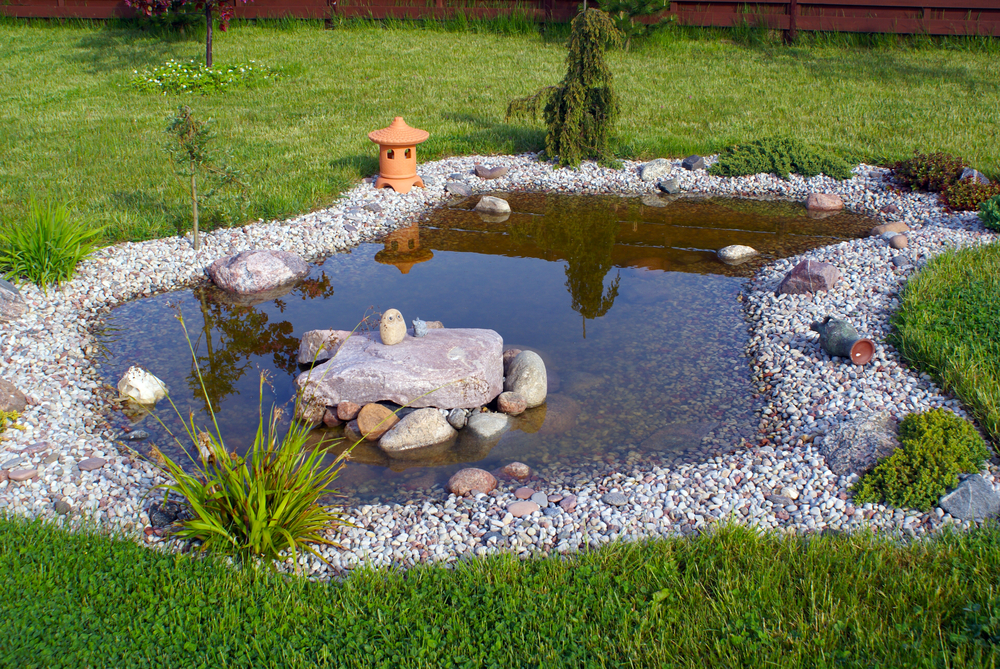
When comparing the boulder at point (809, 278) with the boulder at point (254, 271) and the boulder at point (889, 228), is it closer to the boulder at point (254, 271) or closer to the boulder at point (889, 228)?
the boulder at point (889, 228)

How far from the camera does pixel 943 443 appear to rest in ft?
13.2

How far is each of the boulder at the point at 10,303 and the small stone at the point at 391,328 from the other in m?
3.15

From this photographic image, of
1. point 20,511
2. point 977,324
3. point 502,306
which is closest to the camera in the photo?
point 20,511

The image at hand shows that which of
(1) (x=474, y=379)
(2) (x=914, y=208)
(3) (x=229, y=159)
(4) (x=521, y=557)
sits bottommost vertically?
(4) (x=521, y=557)

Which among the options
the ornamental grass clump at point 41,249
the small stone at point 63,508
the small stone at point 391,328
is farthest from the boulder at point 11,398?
the small stone at point 391,328

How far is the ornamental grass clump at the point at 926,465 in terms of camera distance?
382 cm

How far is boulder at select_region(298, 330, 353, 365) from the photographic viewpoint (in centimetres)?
541

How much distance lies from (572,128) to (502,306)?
428 centimetres

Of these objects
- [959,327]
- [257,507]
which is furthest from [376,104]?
[257,507]

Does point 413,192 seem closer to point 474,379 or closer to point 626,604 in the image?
point 474,379

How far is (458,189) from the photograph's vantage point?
9531mm

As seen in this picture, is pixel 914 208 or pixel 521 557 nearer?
pixel 521 557

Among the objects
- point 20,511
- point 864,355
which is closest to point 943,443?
point 864,355

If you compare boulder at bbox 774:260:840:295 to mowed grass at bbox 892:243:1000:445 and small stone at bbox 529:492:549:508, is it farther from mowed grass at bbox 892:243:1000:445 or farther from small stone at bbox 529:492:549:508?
small stone at bbox 529:492:549:508
